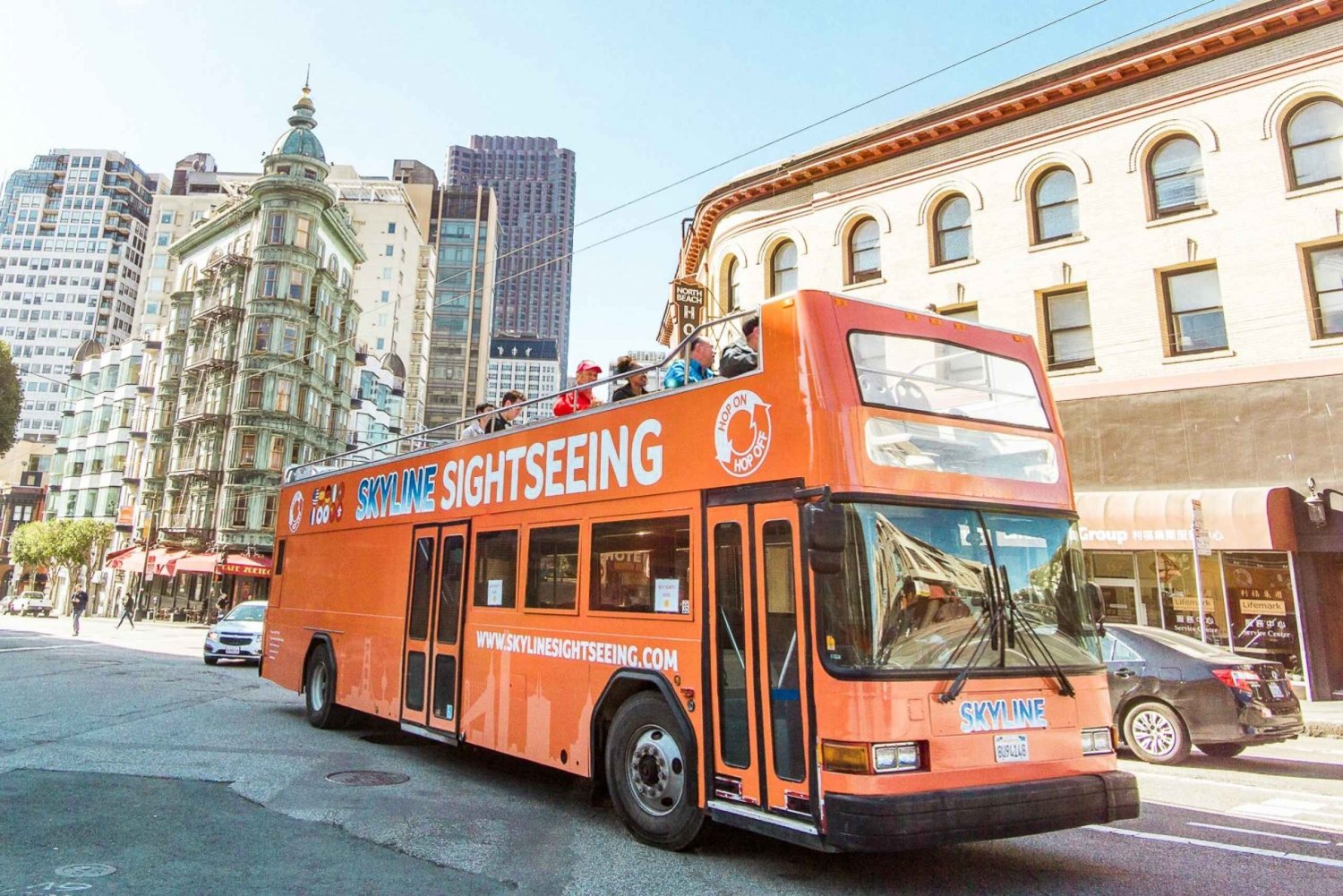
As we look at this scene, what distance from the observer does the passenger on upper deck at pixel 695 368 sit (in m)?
6.57

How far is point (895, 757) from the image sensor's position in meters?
4.72

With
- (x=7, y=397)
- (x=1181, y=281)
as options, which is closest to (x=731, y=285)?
(x=1181, y=281)

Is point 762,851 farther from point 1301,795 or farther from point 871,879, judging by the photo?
point 1301,795

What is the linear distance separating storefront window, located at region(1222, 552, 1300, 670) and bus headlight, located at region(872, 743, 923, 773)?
1447 centimetres

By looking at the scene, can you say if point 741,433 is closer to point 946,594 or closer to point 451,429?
point 946,594

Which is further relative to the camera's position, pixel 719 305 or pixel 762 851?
pixel 719 305

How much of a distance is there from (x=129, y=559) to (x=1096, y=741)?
181 feet

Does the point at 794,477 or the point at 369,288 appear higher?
the point at 369,288

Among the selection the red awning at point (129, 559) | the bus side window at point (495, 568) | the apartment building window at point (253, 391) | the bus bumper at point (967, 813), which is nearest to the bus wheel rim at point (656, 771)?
the bus bumper at point (967, 813)

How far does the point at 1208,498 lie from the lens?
53.1 ft

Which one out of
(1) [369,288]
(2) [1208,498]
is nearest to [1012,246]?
(2) [1208,498]

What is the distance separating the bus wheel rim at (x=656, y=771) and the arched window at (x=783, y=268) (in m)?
19.3

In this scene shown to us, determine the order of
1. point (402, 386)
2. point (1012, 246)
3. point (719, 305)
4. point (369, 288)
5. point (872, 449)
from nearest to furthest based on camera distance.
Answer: point (872, 449), point (1012, 246), point (719, 305), point (402, 386), point (369, 288)

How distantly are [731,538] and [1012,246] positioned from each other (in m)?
17.2
